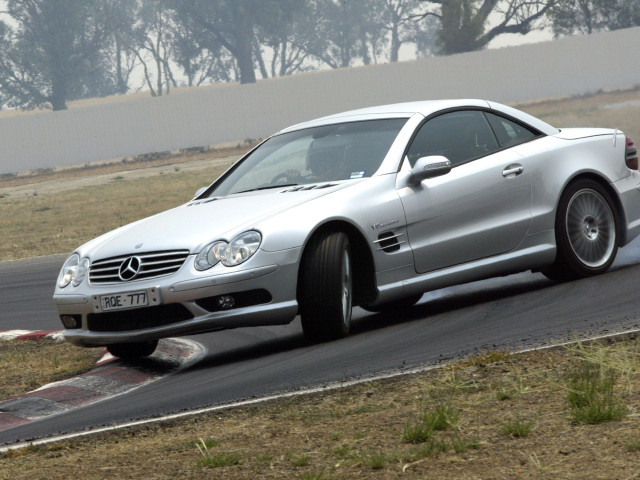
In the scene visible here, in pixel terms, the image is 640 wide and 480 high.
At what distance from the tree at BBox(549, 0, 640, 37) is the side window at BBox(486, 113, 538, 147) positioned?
214 ft

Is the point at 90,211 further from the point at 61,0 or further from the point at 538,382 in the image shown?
the point at 61,0

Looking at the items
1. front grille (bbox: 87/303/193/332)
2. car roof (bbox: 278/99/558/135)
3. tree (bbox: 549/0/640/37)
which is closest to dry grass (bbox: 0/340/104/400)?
front grille (bbox: 87/303/193/332)

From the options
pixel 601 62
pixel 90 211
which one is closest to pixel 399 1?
pixel 601 62

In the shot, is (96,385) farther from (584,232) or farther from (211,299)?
(584,232)

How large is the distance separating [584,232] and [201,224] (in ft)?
10.1

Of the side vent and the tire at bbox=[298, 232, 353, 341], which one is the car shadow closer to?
the tire at bbox=[298, 232, 353, 341]

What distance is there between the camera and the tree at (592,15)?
73500 mm

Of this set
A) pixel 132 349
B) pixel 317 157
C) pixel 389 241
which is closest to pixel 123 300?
pixel 132 349

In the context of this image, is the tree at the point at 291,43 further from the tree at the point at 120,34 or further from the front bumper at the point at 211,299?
the front bumper at the point at 211,299

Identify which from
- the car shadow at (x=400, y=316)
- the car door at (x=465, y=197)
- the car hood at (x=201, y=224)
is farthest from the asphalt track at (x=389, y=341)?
the car hood at (x=201, y=224)

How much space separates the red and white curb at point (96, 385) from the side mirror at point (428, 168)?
1.91 metres

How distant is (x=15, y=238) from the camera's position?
22812 mm

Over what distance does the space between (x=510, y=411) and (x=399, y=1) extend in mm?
126640

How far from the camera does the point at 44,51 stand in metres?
94.6
